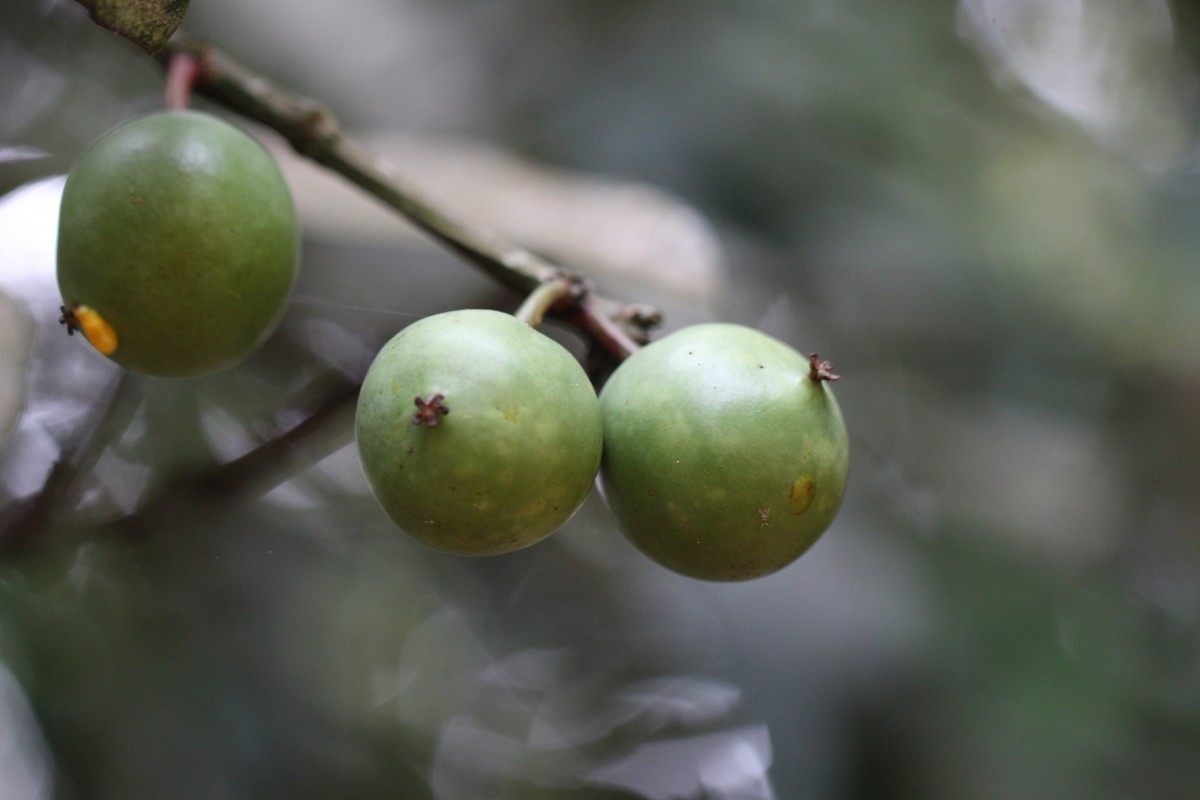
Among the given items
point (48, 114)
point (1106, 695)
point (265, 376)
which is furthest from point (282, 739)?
point (1106, 695)

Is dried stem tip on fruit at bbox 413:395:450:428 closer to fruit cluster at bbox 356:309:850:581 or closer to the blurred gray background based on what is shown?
fruit cluster at bbox 356:309:850:581

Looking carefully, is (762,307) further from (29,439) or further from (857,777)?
(29,439)

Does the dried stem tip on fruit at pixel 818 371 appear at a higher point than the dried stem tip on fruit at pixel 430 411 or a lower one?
higher

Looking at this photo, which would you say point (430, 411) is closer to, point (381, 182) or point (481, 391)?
point (481, 391)

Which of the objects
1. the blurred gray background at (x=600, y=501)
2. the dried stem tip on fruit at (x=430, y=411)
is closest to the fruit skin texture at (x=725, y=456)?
the dried stem tip on fruit at (x=430, y=411)

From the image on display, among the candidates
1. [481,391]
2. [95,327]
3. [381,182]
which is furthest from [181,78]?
[481,391]

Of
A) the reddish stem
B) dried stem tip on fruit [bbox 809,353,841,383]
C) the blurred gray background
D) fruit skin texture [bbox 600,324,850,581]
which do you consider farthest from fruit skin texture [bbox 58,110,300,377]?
the blurred gray background

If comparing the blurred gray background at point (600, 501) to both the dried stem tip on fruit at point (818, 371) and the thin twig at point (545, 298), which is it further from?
the dried stem tip on fruit at point (818, 371)

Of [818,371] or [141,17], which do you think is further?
[818,371]
